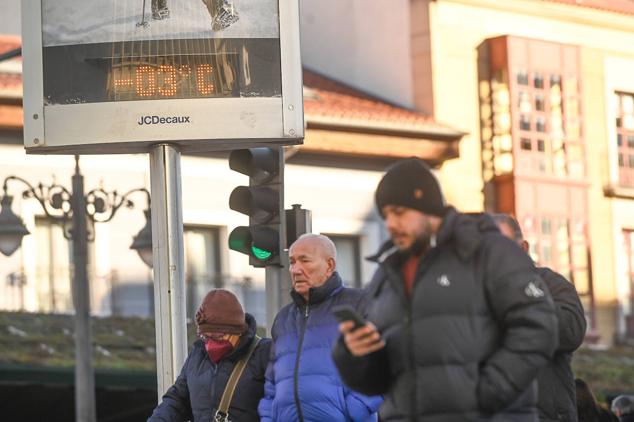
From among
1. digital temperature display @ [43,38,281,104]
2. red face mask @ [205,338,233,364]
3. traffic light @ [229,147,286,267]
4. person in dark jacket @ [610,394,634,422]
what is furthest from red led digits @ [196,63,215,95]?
person in dark jacket @ [610,394,634,422]

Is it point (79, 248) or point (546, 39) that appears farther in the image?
point (546, 39)

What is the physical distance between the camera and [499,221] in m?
7.89

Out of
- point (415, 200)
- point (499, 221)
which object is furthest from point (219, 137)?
point (415, 200)

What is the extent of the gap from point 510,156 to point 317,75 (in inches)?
149

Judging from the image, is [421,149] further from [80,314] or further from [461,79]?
[80,314]

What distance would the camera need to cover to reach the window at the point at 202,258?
95.6 ft

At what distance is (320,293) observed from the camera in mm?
9148

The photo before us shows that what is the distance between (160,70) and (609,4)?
2644 cm

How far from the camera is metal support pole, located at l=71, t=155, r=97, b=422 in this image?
20469mm

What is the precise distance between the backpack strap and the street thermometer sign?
133 cm

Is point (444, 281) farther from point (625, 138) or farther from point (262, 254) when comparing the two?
point (625, 138)

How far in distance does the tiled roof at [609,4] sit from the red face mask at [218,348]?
2562 cm

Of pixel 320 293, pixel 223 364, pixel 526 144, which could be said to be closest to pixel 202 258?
pixel 526 144

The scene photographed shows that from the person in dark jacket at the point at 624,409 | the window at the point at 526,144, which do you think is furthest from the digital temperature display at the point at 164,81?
the window at the point at 526,144
